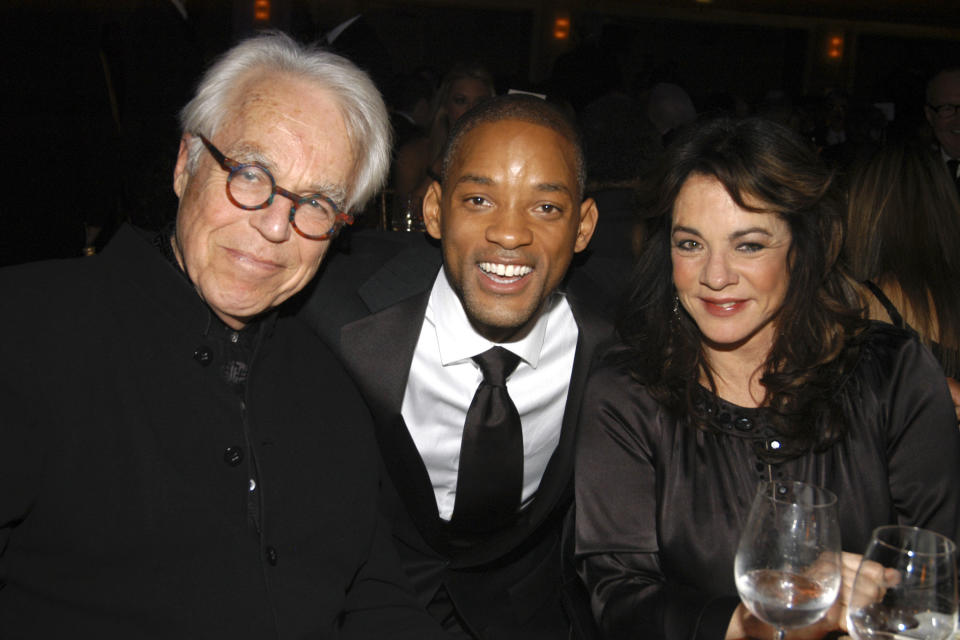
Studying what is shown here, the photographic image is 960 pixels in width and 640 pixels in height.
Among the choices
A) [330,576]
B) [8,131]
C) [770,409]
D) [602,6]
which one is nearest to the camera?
[330,576]

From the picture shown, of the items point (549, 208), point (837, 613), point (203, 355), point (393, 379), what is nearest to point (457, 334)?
point (393, 379)

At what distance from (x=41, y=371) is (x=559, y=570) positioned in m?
1.65

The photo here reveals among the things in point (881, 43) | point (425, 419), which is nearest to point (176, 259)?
point (425, 419)

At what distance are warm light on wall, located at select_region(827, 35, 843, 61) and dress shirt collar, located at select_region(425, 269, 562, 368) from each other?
1670 centimetres

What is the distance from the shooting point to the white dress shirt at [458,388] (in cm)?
235

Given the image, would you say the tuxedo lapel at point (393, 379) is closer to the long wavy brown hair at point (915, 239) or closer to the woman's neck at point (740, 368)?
the woman's neck at point (740, 368)

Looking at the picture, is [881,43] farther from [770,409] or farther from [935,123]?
[770,409]

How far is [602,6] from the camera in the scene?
1525 centimetres

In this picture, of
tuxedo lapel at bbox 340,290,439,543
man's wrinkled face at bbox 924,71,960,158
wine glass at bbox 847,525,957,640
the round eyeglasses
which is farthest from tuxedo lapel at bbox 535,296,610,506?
man's wrinkled face at bbox 924,71,960,158

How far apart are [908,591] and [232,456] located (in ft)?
3.88

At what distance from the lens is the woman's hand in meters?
1.19

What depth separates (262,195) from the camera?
1.74 metres

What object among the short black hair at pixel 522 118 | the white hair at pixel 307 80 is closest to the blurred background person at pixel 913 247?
the short black hair at pixel 522 118

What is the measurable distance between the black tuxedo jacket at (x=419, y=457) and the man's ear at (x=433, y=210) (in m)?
0.08
